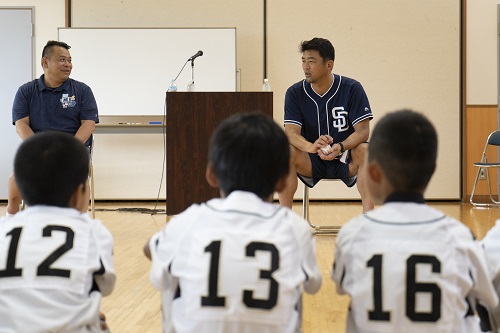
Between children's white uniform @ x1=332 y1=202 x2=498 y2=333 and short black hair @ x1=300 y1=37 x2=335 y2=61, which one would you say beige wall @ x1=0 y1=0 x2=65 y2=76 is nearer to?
short black hair @ x1=300 y1=37 x2=335 y2=61

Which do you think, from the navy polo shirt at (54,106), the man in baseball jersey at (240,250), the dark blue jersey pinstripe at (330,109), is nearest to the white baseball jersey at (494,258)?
the man in baseball jersey at (240,250)

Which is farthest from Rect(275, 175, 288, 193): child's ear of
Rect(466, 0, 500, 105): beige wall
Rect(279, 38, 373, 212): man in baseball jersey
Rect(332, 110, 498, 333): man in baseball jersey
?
Rect(466, 0, 500, 105): beige wall

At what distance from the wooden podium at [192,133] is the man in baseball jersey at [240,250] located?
2954 mm

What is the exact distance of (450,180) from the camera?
23.7 ft

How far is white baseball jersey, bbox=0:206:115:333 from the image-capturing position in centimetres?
129

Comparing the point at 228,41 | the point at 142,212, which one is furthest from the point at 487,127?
the point at 142,212

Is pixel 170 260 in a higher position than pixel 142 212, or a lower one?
higher

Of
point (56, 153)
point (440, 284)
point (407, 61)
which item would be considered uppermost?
point (407, 61)

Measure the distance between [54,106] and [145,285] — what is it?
186 centimetres

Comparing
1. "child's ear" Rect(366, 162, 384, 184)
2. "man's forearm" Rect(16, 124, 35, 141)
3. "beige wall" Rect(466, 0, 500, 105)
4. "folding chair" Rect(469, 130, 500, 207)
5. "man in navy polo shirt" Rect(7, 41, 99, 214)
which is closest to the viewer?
"child's ear" Rect(366, 162, 384, 184)

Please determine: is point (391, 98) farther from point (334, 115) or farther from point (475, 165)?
point (334, 115)

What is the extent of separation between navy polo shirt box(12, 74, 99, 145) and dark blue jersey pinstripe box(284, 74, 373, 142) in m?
1.24

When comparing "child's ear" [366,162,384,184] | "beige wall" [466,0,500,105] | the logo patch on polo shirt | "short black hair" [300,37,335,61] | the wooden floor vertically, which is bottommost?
the wooden floor

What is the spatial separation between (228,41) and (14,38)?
7.42 feet
